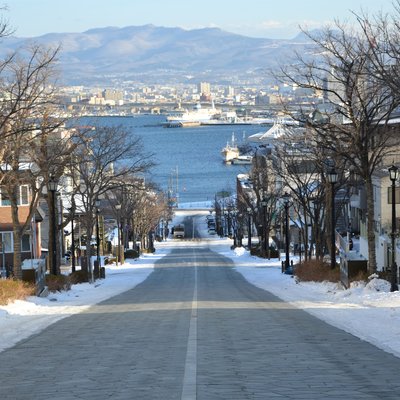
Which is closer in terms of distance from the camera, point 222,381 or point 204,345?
point 222,381

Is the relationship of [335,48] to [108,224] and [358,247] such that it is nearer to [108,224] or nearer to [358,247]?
[358,247]

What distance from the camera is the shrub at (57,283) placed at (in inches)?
1261

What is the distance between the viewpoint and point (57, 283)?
108 feet

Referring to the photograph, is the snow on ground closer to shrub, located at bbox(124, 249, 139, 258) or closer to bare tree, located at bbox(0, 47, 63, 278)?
bare tree, located at bbox(0, 47, 63, 278)

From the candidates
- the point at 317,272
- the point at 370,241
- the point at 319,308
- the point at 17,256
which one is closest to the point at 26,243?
the point at 17,256

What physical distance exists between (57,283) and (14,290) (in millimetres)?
6953

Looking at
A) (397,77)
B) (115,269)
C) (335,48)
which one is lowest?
(115,269)

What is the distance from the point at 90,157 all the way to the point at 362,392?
41.7m

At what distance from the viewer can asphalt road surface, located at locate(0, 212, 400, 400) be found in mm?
10344

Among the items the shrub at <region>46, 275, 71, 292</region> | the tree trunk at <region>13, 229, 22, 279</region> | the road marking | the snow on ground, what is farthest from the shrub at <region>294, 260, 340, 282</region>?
the road marking

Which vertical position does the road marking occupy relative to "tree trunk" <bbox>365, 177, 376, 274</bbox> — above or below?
below

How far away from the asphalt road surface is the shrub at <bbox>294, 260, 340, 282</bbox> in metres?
12.5

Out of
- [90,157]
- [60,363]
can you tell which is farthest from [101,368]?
[90,157]

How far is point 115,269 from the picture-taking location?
6062cm
